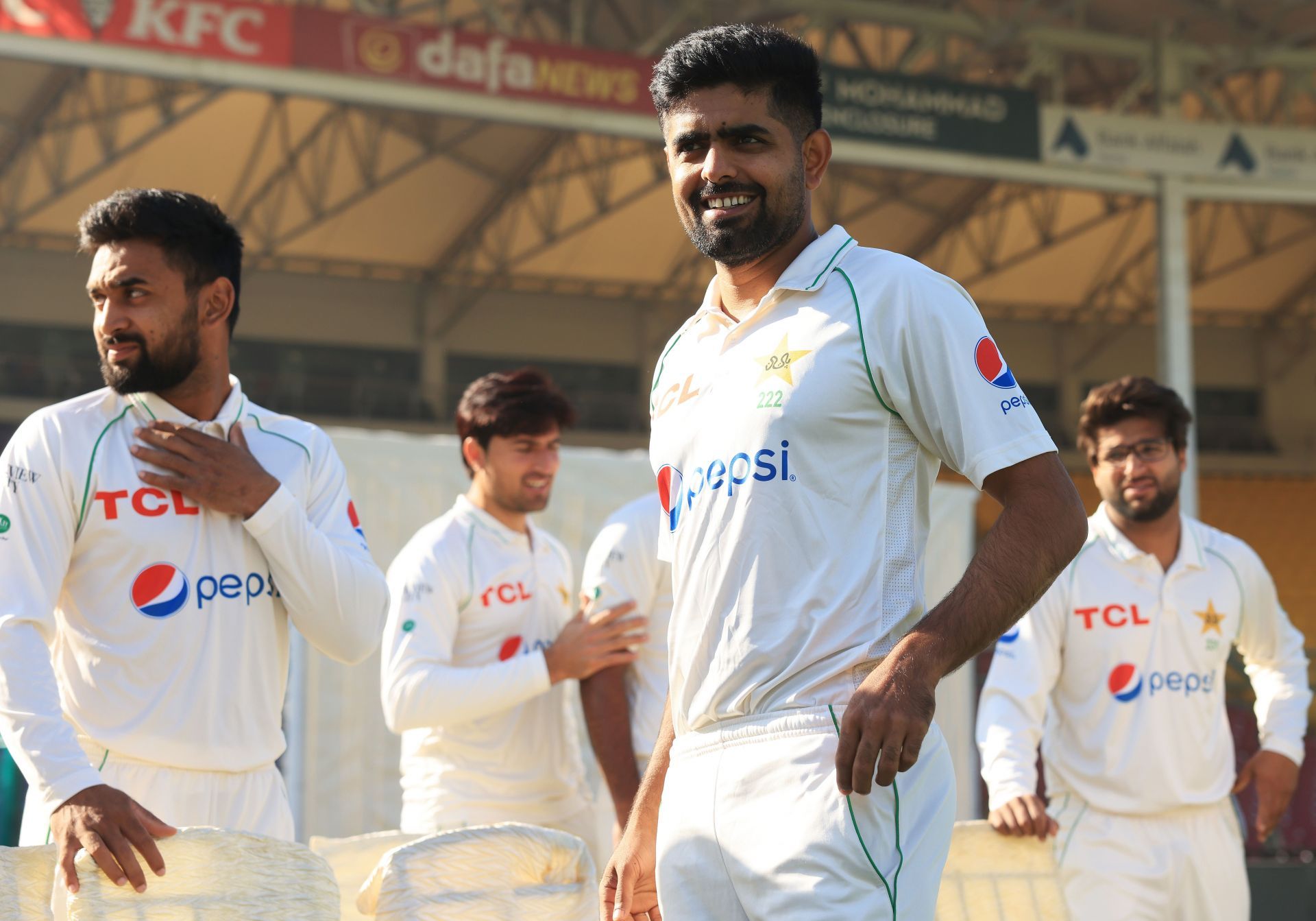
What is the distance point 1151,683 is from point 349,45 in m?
11.4

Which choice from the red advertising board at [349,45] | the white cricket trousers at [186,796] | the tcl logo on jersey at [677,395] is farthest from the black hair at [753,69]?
the red advertising board at [349,45]

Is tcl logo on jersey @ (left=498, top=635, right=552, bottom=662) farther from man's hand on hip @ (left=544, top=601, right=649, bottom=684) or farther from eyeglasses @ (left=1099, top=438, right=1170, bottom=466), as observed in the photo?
eyeglasses @ (left=1099, top=438, right=1170, bottom=466)

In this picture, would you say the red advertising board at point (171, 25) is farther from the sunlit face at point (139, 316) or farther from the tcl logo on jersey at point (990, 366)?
the tcl logo on jersey at point (990, 366)

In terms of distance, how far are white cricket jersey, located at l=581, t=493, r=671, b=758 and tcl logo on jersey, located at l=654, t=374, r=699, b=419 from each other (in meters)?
1.94

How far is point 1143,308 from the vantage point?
27.5m

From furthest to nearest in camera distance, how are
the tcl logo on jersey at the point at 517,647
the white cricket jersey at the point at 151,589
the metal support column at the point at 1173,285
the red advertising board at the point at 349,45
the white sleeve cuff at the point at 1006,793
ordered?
the metal support column at the point at 1173,285, the red advertising board at the point at 349,45, the tcl logo on jersey at the point at 517,647, the white sleeve cuff at the point at 1006,793, the white cricket jersey at the point at 151,589

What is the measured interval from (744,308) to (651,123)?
43.8ft

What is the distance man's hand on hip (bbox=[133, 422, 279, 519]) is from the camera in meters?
2.68

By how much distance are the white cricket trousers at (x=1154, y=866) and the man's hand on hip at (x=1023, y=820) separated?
438 millimetres

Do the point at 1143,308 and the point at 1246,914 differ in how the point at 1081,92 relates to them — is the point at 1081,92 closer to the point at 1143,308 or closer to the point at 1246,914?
the point at 1143,308

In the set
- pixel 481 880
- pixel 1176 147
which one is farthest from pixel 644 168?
pixel 481 880

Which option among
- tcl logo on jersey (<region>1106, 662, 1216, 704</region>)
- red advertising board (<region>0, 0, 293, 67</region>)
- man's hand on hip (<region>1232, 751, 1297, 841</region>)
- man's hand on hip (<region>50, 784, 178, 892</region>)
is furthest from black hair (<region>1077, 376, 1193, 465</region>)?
red advertising board (<region>0, 0, 293, 67</region>)

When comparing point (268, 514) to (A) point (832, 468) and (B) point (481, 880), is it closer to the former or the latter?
(B) point (481, 880)

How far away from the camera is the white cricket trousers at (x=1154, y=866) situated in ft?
12.8
